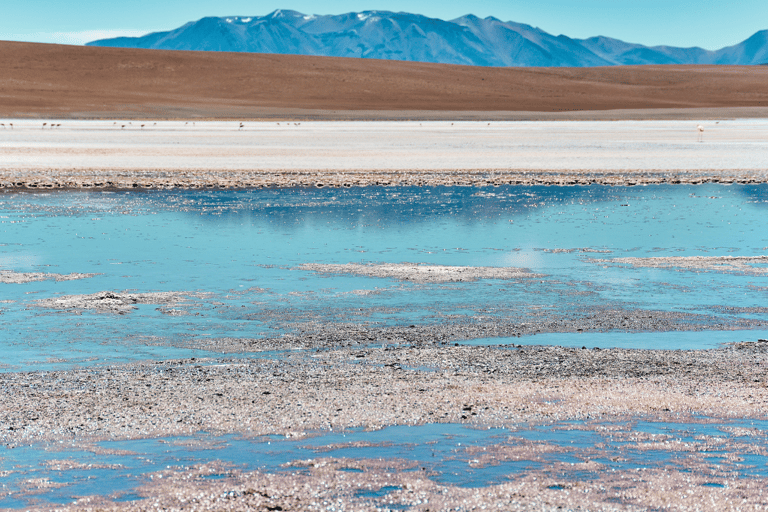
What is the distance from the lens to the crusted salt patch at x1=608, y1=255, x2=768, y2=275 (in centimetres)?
1118

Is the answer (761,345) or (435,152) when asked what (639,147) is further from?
(761,345)

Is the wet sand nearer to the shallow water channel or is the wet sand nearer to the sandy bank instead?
the shallow water channel

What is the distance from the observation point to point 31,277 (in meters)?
10.6

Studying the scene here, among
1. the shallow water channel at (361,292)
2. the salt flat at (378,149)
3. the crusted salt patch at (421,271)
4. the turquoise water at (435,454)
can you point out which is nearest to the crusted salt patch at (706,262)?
the shallow water channel at (361,292)

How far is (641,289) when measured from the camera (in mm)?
9977

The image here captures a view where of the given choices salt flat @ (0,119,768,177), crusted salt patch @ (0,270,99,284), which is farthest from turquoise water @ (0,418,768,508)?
salt flat @ (0,119,768,177)

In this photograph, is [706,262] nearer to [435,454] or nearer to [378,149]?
[435,454]

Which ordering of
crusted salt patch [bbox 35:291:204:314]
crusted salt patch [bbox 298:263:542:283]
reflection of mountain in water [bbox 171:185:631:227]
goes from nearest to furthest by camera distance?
crusted salt patch [bbox 35:291:204:314] < crusted salt patch [bbox 298:263:542:283] < reflection of mountain in water [bbox 171:185:631:227]

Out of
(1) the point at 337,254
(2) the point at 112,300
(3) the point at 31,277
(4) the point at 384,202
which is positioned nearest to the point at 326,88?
(4) the point at 384,202

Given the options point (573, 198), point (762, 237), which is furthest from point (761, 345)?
point (573, 198)

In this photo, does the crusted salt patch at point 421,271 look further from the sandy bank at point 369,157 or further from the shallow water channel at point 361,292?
the sandy bank at point 369,157

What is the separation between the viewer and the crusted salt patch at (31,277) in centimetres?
1042

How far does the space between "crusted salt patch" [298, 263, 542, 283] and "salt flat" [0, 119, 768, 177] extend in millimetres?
16065

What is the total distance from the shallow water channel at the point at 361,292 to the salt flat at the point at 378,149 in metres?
10.5
